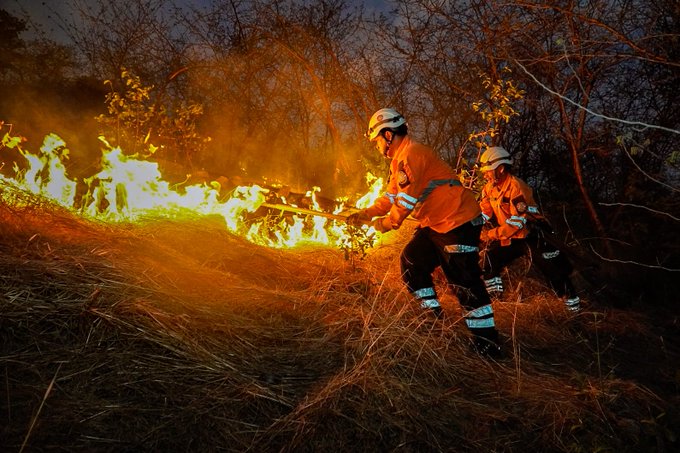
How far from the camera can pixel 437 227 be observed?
4156 millimetres

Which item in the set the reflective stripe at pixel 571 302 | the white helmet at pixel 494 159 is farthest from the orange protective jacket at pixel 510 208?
the reflective stripe at pixel 571 302

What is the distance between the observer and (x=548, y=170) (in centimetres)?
991

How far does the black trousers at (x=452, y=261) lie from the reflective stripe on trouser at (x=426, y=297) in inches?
1.6

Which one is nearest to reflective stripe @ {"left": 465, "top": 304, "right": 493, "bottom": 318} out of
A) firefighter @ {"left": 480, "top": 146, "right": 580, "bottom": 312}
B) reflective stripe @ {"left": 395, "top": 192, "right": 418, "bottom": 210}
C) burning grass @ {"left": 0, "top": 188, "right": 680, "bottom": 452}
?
burning grass @ {"left": 0, "top": 188, "right": 680, "bottom": 452}

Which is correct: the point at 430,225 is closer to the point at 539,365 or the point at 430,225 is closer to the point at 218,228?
the point at 539,365

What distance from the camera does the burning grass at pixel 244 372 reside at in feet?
7.75

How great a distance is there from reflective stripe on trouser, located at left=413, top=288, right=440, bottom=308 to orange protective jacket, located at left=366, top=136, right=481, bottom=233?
63 centimetres

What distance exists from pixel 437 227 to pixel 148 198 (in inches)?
163

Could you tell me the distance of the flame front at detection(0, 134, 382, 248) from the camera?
18.6ft

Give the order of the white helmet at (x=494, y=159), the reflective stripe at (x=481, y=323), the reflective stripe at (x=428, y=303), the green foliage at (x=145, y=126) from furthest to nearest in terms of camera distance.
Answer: the green foliage at (x=145, y=126), the white helmet at (x=494, y=159), the reflective stripe at (x=428, y=303), the reflective stripe at (x=481, y=323)

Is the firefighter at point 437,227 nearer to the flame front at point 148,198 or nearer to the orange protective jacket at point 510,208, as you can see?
the flame front at point 148,198

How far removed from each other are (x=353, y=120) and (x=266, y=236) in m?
4.70

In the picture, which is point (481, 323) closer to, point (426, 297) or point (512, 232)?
point (426, 297)

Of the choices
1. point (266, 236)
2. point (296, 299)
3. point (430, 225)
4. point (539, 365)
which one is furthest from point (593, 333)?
point (266, 236)
